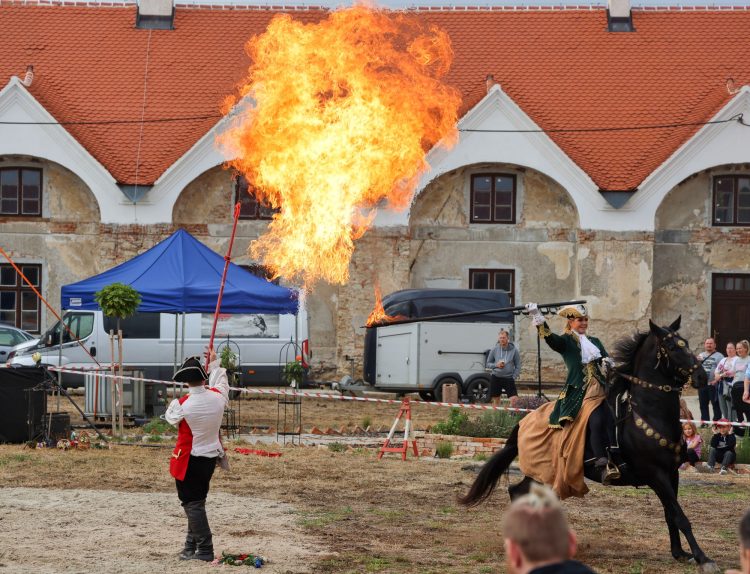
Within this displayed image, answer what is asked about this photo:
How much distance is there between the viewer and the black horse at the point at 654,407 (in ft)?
35.9

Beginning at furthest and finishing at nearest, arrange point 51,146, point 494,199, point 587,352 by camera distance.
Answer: point 494,199 < point 51,146 < point 587,352

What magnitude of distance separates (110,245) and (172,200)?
2041 millimetres

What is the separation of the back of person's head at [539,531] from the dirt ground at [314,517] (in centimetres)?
575

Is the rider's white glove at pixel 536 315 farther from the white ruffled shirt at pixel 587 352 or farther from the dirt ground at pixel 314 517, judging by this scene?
the dirt ground at pixel 314 517

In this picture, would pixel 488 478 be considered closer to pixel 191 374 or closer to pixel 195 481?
pixel 195 481

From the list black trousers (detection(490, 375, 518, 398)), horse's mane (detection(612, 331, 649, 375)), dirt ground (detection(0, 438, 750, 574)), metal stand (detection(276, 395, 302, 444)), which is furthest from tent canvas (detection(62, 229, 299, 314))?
horse's mane (detection(612, 331, 649, 375))

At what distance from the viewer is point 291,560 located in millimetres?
10508

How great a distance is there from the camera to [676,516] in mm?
10648

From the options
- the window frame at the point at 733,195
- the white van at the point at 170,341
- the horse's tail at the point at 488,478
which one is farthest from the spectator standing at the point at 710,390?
the window frame at the point at 733,195

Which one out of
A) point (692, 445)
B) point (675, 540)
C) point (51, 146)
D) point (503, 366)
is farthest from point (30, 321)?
point (675, 540)

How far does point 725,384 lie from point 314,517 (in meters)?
10.6

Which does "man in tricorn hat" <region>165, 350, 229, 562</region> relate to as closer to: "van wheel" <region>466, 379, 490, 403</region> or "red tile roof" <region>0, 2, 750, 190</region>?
"van wheel" <region>466, 379, 490, 403</region>

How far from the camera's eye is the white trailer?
2786 centimetres

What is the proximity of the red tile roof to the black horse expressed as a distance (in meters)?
23.3
